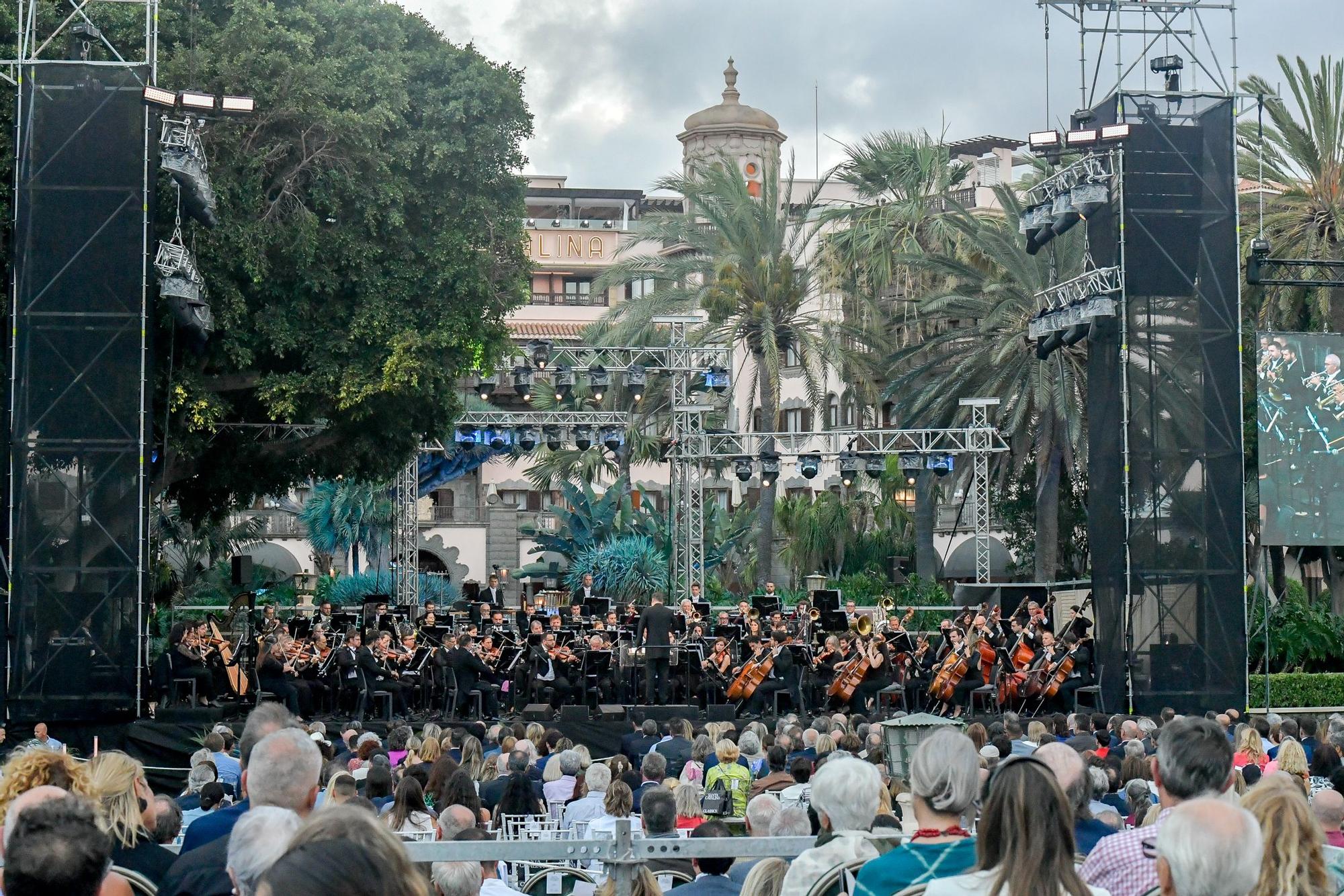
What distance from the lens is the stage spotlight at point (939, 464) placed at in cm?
3094

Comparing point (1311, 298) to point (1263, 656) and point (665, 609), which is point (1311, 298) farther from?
point (665, 609)

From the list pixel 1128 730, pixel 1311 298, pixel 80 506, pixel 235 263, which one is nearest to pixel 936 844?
pixel 1128 730

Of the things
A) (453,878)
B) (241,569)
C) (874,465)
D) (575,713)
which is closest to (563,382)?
(241,569)

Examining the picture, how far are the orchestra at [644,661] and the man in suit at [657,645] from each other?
0.02m

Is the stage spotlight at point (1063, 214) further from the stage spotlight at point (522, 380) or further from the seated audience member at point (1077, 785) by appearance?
the seated audience member at point (1077, 785)

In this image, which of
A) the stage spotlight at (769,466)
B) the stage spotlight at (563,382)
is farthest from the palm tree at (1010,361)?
the stage spotlight at (563,382)

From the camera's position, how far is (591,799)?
9.05 m

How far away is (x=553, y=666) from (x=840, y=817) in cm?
1799

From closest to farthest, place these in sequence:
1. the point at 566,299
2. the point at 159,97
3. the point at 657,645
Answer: the point at 159,97, the point at 657,645, the point at 566,299

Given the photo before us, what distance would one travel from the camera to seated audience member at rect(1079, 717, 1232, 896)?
183 inches

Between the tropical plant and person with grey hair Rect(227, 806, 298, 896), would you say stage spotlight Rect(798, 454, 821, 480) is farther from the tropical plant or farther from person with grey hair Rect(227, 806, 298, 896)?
person with grey hair Rect(227, 806, 298, 896)

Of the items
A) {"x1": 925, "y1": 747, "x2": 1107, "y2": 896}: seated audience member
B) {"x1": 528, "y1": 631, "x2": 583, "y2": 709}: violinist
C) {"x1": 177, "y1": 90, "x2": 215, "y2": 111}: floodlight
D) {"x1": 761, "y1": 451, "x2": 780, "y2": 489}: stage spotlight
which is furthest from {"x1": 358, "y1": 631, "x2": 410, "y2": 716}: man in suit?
{"x1": 925, "y1": 747, "x2": 1107, "y2": 896}: seated audience member

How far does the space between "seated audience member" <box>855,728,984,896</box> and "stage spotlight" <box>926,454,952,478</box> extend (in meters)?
26.8

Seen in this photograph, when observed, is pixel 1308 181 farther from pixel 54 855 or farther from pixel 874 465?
pixel 54 855
